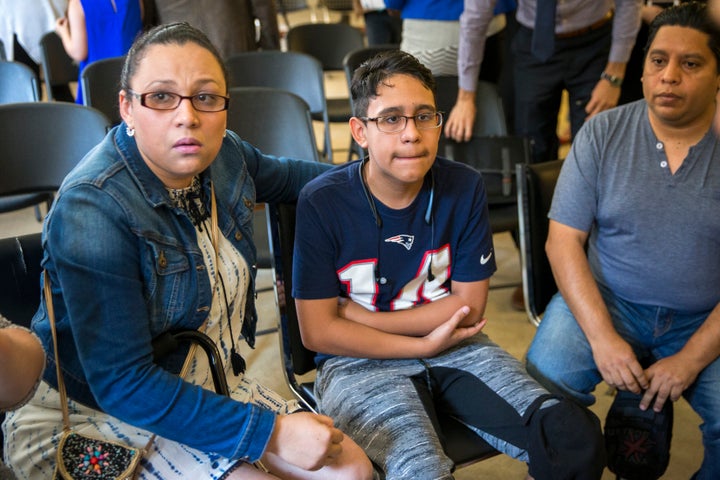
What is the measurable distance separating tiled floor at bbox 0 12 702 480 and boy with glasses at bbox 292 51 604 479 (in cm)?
65

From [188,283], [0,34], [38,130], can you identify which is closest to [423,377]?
[188,283]

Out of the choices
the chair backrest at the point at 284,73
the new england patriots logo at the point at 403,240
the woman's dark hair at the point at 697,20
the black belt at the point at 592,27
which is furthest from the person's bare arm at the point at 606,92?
the new england patriots logo at the point at 403,240

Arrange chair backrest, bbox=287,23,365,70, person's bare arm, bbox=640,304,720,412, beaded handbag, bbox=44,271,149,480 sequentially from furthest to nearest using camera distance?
1. chair backrest, bbox=287,23,365,70
2. person's bare arm, bbox=640,304,720,412
3. beaded handbag, bbox=44,271,149,480

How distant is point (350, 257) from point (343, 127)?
407 cm

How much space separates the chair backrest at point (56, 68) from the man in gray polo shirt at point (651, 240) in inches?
111

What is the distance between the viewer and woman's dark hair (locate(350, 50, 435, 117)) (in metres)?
1.60

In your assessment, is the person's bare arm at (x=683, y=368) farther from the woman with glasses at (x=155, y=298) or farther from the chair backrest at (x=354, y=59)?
the chair backrest at (x=354, y=59)

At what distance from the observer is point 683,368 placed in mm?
1730

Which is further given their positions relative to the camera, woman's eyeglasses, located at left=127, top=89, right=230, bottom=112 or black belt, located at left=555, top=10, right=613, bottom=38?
black belt, located at left=555, top=10, right=613, bottom=38

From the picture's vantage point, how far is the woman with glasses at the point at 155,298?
119 centimetres

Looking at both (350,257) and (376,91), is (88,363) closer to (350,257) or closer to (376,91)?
(350,257)

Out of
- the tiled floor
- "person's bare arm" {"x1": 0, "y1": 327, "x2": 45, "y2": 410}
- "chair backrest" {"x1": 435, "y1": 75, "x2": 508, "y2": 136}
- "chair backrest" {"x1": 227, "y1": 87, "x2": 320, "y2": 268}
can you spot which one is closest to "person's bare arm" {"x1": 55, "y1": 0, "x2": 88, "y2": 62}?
"chair backrest" {"x1": 227, "y1": 87, "x2": 320, "y2": 268}

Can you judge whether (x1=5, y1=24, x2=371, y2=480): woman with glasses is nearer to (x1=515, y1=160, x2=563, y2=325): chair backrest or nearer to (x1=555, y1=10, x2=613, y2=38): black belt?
(x1=515, y1=160, x2=563, y2=325): chair backrest

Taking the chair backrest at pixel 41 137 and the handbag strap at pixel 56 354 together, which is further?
the chair backrest at pixel 41 137
